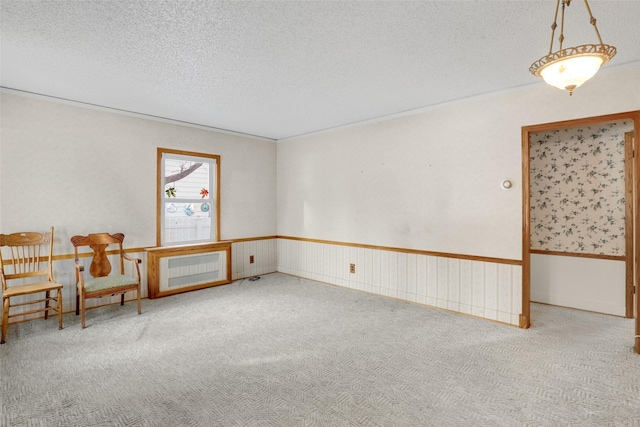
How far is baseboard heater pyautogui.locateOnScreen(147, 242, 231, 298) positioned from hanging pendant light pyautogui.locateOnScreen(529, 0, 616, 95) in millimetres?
4606

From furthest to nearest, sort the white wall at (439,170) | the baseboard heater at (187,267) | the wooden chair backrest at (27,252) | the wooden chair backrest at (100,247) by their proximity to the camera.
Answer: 1. the baseboard heater at (187,267)
2. the wooden chair backrest at (100,247)
3. the wooden chair backrest at (27,252)
4. the white wall at (439,170)

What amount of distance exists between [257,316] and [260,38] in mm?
2856

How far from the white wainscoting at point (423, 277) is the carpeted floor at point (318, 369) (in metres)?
0.22

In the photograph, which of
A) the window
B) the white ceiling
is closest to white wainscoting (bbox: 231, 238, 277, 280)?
the window

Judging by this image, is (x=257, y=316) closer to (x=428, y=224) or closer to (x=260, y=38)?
(x=428, y=224)

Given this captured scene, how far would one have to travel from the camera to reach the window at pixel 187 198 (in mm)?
4855

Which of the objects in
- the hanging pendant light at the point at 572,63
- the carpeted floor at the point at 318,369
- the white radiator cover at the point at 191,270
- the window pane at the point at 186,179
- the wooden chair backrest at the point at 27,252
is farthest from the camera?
the window pane at the point at 186,179

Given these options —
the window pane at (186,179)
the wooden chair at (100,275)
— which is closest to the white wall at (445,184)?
the window pane at (186,179)

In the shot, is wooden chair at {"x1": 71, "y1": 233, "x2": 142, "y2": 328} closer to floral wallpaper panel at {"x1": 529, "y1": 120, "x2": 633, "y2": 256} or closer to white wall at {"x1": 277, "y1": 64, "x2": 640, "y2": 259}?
white wall at {"x1": 277, "y1": 64, "x2": 640, "y2": 259}

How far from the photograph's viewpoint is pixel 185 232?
5172 millimetres

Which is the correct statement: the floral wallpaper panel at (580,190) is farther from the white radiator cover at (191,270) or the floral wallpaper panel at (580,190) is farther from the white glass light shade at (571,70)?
the white radiator cover at (191,270)

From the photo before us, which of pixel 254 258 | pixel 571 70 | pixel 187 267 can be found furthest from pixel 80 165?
pixel 571 70

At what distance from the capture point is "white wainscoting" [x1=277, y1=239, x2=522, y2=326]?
365 centimetres

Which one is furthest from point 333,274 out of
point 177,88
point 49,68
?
point 49,68
